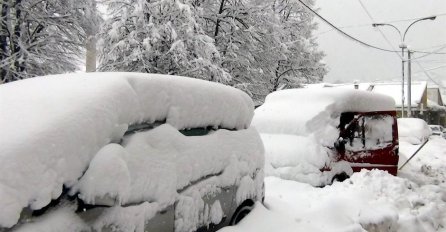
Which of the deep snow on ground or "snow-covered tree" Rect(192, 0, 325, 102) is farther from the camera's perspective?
"snow-covered tree" Rect(192, 0, 325, 102)

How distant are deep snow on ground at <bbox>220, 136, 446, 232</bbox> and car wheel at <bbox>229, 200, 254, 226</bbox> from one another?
0.26ft

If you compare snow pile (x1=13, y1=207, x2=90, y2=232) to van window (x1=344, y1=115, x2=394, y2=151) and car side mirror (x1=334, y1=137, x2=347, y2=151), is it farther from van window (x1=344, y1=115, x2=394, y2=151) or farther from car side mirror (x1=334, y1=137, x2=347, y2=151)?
van window (x1=344, y1=115, x2=394, y2=151)

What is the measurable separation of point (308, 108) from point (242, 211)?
391cm

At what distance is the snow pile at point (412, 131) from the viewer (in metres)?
18.2

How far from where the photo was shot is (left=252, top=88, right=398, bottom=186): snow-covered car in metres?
7.14

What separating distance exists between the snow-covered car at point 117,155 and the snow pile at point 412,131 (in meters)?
16.2

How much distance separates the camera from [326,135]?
7.34 m

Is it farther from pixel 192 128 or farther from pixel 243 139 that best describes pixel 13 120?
pixel 243 139

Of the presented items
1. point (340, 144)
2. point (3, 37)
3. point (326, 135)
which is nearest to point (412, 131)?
point (340, 144)

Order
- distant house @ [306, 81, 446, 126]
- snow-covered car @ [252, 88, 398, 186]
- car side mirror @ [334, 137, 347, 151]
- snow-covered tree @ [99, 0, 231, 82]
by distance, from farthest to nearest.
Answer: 1. distant house @ [306, 81, 446, 126]
2. snow-covered tree @ [99, 0, 231, 82]
3. car side mirror @ [334, 137, 347, 151]
4. snow-covered car @ [252, 88, 398, 186]

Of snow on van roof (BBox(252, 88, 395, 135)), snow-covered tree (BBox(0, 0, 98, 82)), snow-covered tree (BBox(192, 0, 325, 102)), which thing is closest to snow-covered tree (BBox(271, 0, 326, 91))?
snow-covered tree (BBox(192, 0, 325, 102))

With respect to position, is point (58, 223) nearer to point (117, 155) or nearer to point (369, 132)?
point (117, 155)

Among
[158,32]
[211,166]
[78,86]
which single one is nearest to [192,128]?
[211,166]

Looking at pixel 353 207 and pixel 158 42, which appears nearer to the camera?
pixel 353 207
